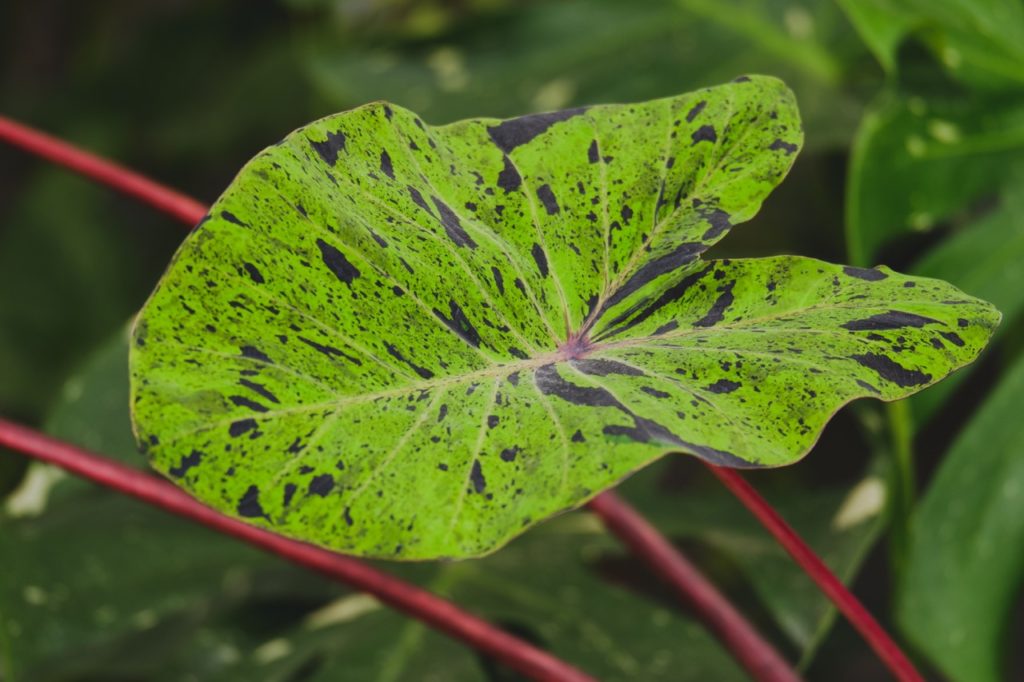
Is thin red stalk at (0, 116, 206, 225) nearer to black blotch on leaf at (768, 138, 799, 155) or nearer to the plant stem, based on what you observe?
Result: black blotch on leaf at (768, 138, 799, 155)

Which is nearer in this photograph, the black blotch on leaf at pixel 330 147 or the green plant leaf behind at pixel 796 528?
the black blotch on leaf at pixel 330 147

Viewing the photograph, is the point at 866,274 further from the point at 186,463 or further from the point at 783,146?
the point at 186,463

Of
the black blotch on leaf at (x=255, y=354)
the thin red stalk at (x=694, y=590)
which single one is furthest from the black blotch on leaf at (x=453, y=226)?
the thin red stalk at (x=694, y=590)

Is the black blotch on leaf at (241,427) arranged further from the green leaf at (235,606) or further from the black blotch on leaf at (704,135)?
the green leaf at (235,606)

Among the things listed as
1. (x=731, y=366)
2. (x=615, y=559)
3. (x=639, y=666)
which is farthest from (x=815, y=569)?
(x=615, y=559)

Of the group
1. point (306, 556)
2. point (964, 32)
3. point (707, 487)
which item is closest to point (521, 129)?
point (306, 556)
